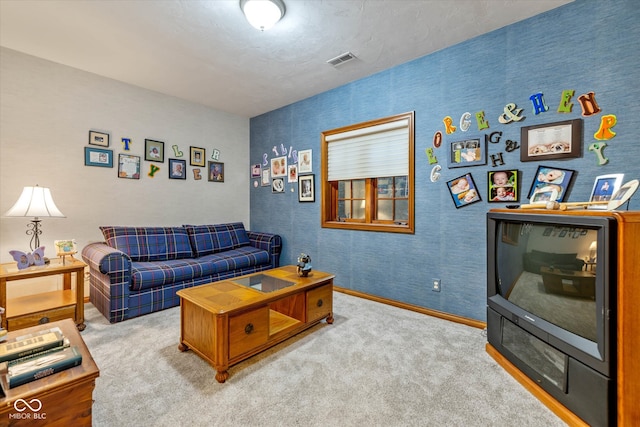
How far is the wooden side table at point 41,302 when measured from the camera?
2.08 m

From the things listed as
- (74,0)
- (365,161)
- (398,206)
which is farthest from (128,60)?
(398,206)

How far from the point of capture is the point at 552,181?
210 centimetres

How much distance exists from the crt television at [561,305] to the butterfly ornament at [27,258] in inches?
144

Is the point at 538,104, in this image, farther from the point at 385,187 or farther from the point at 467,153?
the point at 385,187

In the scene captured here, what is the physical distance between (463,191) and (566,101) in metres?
0.95

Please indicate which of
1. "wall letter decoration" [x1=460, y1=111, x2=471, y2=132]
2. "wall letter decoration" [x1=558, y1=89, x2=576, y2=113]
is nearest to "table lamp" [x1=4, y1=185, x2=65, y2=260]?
"wall letter decoration" [x1=460, y1=111, x2=471, y2=132]

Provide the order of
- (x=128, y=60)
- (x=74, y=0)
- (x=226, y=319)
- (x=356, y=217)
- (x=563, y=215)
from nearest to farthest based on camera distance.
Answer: (x=563, y=215) → (x=226, y=319) → (x=74, y=0) → (x=128, y=60) → (x=356, y=217)

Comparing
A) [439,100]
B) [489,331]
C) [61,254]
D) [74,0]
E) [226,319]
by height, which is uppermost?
[74,0]

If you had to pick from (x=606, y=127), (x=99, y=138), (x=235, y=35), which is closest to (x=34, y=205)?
(x=99, y=138)

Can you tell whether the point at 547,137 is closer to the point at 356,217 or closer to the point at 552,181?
the point at 552,181

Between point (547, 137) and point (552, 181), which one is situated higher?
point (547, 137)

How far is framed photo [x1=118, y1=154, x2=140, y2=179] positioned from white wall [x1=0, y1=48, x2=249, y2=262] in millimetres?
63

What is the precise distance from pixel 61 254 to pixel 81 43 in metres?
1.96

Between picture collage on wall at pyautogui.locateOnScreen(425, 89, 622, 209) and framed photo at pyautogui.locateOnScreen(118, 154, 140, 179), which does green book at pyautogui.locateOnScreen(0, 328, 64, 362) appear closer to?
framed photo at pyautogui.locateOnScreen(118, 154, 140, 179)
